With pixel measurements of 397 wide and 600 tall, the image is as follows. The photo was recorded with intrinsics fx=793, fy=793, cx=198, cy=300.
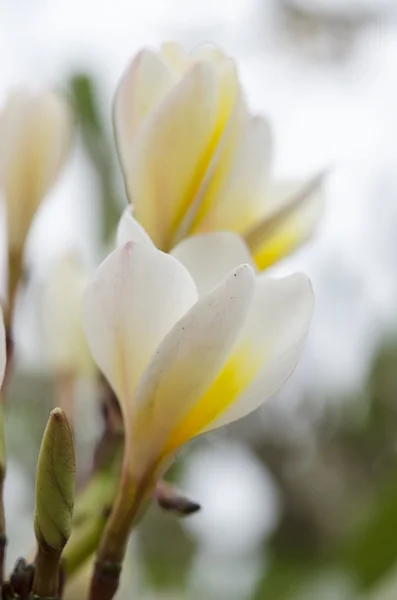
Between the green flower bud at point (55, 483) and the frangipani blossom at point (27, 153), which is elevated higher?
the frangipani blossom at point (27, 153)

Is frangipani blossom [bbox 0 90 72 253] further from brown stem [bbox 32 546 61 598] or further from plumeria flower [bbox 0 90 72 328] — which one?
brown stem [bbox 32 546 61 598]

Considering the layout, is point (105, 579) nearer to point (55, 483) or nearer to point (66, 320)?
point (55, 483)

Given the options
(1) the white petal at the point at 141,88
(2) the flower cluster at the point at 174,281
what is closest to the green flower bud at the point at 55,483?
(2) the flower cluster at the point at 174,281

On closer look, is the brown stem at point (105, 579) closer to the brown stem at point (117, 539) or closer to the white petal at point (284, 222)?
the brown stem at point (117, 539)

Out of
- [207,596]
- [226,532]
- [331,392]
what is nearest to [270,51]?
[331,392]

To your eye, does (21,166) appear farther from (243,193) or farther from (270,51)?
(270,51)

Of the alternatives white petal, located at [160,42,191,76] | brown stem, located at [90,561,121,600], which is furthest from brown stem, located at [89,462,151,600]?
white petal, located at [160,42,191,76]

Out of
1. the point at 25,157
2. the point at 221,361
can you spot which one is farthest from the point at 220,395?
the point at 25,157

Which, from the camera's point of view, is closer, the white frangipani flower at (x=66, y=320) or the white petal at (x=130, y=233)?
the white petal at (x=130, y=233)
